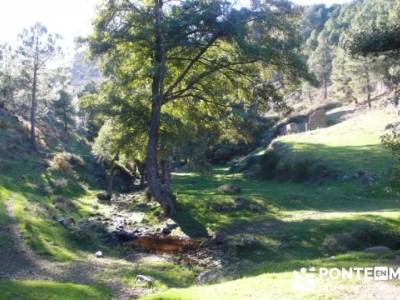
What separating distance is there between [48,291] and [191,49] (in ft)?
68.8

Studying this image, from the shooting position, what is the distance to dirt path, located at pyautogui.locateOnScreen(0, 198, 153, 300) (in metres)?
19.7

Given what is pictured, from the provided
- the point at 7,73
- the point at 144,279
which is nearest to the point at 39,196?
the point at 144,279

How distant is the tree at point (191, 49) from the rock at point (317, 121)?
158 feet

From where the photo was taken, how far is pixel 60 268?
71.1ft

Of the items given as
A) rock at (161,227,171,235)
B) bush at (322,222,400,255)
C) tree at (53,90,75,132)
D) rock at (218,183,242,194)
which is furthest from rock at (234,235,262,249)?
tree at (53,90,75,132)

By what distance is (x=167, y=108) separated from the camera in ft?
130

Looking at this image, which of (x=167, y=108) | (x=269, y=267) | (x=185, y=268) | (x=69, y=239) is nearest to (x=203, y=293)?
(x=269, y=267)

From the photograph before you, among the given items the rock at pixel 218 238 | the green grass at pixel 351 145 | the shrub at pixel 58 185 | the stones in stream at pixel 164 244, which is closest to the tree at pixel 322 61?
the green grass at pixel 351 145

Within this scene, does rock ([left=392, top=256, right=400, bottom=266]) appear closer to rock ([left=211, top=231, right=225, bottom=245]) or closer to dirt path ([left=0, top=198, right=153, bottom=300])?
dirt path ([left=0, top=198, right=153, bottom=300])

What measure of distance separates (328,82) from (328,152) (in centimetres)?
Answer: 9886

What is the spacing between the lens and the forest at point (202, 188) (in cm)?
1919

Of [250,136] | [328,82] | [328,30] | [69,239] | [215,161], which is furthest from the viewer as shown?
[328,30]

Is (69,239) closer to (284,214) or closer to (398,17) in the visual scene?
(284,214)

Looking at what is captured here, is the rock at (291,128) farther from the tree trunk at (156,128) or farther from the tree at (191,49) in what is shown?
the tree trunk at (156,128)
